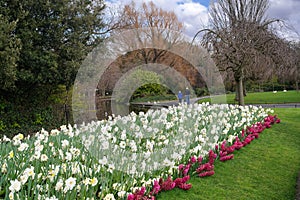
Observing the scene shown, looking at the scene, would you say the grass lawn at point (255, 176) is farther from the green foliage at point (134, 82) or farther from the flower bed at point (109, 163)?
the green foliage at point (134, 82)

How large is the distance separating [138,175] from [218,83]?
31.6 ft

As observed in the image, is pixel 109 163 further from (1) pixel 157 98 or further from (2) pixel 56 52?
(1) pixel 157 98

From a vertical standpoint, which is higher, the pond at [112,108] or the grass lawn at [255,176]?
the pond at [112,108]

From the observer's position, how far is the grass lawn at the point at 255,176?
346 cm

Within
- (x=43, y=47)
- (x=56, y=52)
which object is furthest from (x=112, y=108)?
(x=43, y=47)

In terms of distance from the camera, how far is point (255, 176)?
413cm

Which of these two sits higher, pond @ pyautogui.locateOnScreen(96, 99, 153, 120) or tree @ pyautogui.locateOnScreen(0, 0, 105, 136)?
tree @ pyautogui.locateOnScreen(0, 0, 105, 136)

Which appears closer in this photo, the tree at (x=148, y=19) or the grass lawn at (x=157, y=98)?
the tree at (x=148, y=19)

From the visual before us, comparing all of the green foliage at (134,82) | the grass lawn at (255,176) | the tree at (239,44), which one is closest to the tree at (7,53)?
the grass lawn at (255,176)

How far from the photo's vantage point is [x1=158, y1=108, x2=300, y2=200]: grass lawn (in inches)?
136

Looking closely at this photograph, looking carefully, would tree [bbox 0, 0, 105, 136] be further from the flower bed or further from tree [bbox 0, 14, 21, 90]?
the flower bed

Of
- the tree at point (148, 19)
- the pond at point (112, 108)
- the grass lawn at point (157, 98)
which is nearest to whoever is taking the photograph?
the pond at point (112, 108)

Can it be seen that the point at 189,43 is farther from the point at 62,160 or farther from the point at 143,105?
the point at 62,160

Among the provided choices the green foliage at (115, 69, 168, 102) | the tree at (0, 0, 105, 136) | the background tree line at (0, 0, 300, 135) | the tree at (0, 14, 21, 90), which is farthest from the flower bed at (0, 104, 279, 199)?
the green foliage at (115, 69, 168, 102)
